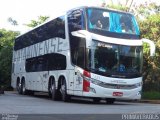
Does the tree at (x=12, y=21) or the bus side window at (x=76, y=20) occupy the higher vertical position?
the tree at (x=12, y=21)

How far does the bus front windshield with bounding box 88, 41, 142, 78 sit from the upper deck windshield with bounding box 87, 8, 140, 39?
0.57 m

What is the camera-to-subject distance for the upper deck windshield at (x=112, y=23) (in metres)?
18.9

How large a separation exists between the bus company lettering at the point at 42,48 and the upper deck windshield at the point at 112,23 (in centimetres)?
198

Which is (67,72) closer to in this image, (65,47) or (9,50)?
(65,47)

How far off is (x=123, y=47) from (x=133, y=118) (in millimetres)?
A: 8071

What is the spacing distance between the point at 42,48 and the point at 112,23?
6.13 m

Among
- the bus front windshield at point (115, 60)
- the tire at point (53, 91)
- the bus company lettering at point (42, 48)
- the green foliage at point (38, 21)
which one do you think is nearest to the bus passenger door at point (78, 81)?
the bus front windshield at point (115, 60)

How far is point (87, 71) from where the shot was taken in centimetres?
1847

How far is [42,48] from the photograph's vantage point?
24281mm

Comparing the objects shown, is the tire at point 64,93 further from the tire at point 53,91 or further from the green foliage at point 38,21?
the green foliage at point 38,21

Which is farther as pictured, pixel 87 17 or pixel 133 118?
pixel 87 17

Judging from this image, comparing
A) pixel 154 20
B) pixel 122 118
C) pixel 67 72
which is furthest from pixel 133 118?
pixel 154 20

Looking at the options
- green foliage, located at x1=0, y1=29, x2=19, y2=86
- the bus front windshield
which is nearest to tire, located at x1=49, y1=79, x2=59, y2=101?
the bus front windshield

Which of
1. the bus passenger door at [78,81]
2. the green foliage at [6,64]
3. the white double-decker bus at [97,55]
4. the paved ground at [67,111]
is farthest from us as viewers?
the green foliage at [6,64]
